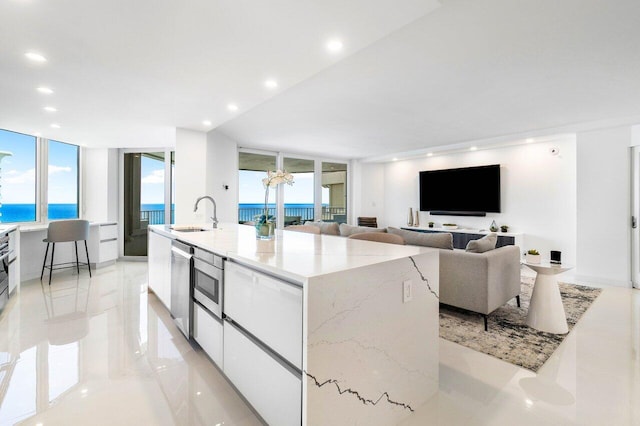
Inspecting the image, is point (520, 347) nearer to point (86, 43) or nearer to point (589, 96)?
point (589, 96)

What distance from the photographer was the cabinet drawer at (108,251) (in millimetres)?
5605

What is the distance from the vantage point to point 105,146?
6.09m

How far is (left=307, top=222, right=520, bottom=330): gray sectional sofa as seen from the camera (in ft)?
9.19

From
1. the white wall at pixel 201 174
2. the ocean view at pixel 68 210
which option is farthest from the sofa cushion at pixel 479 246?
the white wall at pixel 201 174

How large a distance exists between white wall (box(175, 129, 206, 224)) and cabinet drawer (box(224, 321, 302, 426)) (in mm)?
3575

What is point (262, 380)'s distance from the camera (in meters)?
1.50

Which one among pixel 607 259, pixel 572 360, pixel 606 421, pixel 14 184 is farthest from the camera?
pixel 14 184

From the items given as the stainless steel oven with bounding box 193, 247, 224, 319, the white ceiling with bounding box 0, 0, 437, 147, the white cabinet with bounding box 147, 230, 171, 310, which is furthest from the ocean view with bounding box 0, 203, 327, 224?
the stainless steel oven with bounding box 193, 247, 224, 319

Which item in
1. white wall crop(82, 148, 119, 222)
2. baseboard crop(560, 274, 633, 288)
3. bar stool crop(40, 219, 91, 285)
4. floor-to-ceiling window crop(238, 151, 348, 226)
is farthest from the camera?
floor-to-ceiling window crop(238, 151, 348, 226)

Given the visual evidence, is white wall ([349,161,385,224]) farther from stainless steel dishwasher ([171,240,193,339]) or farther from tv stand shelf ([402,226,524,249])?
stainless steel dishwasher ([171,240,193,339])

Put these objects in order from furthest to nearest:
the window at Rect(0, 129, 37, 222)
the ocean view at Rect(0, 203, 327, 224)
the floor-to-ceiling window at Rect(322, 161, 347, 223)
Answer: the floor-to-ceiling window at Rect(322, 161, 347, 223) → the ocean view at Rect(0, 203, 327, 224) → the window at Rect(0, 129, 37, 222)

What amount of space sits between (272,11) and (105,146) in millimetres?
5883

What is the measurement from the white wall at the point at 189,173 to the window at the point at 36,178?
2.65 metres

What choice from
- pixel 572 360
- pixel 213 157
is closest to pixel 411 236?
pixel 572 360
